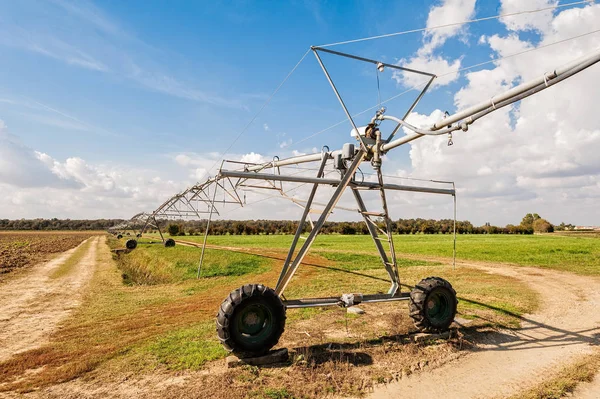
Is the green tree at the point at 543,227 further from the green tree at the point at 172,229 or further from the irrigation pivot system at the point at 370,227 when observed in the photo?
the irrigation pivot system at the point at 370,227

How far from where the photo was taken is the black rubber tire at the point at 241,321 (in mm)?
7070

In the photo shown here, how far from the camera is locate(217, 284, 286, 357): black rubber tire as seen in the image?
7070 mm

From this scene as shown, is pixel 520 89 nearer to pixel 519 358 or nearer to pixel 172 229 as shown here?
pixel 519 358

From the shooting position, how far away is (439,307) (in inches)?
372

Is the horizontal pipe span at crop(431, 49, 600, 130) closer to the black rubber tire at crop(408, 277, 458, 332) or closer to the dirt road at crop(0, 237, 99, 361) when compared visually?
the black rubber tire at crop(408, 277, 458, 332)

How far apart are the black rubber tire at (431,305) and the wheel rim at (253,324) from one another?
4.19 metres

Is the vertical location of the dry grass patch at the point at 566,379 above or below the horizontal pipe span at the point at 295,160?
below

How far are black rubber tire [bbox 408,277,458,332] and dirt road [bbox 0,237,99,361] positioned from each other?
10628 millimetres

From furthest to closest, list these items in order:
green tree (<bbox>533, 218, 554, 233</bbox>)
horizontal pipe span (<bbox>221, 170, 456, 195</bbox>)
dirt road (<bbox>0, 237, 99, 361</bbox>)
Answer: green tree (<bbox>533, 218, 554, 233</bbox>), dirt road (<bbox>0, 237, 99, 361</bbox>), horizontal pipe span (<bbox>221, 170, 456, 195</bbox>)

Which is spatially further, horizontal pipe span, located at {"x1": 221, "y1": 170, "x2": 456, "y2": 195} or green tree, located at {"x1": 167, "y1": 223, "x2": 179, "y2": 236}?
green tree, located at {"x1": 167, "y1": 223, "x2": 179, "y2": 236}

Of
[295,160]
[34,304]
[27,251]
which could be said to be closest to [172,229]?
[27,251]

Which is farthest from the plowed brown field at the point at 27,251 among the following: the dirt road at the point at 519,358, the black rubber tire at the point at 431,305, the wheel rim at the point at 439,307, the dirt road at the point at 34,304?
the dirt road at the point at 519,358

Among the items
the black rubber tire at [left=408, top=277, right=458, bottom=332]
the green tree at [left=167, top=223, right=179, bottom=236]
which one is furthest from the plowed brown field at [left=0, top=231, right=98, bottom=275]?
the black rubber tire at [left=408, top=277, right=458, bottom=332]

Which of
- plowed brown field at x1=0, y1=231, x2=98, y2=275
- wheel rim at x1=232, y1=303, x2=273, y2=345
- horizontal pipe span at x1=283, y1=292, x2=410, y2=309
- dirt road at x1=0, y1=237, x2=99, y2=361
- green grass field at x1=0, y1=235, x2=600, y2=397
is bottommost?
plowed brown field at x1=0, y1=231, x2=98, y2=275
